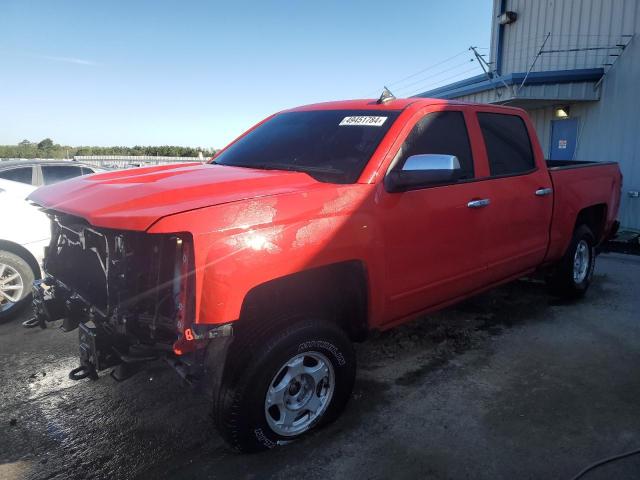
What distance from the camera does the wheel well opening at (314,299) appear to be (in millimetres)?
2568

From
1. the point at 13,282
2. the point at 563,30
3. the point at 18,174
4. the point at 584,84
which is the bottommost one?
the point at 13,282

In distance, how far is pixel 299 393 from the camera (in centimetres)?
273

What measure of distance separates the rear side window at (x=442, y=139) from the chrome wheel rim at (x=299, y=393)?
136cm

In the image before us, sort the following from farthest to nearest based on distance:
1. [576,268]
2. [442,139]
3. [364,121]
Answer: [576,268], [442,139], [364,121]

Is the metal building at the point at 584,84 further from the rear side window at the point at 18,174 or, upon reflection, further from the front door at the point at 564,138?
the rear side window at the point at 18,174

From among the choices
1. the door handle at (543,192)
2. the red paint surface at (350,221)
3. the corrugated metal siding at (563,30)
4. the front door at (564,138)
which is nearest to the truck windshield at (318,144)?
the red paint surface at (350,221)

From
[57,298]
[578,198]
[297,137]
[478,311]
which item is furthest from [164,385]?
[578,198]

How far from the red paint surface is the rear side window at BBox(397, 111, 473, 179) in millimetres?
68

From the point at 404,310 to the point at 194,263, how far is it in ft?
5.21

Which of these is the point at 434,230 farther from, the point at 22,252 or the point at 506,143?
the point at 22,252

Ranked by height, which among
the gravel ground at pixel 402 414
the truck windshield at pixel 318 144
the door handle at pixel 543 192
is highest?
the truck windshield at pixel 318 144

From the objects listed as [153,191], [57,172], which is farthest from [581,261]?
[57,172]

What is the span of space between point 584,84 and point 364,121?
8.18 meters

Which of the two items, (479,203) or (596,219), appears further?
(596,219)
